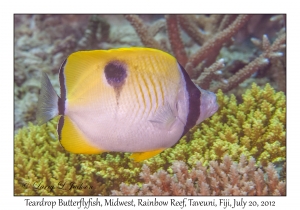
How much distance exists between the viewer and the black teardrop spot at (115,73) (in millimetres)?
1521

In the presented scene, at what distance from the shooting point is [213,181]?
78.1 inches

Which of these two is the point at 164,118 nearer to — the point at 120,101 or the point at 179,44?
the point at 120,101

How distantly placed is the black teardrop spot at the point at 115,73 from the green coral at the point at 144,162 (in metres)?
0.88

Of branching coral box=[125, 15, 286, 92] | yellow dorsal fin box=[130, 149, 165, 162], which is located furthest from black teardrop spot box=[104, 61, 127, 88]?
branching coral box=[125, 15, 286, 92]

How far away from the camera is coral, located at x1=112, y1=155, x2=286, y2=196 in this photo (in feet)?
6.48

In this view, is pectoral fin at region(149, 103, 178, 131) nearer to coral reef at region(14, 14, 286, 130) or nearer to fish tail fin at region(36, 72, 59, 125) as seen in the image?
fish tail fin at region(36, 72, 59, 125)

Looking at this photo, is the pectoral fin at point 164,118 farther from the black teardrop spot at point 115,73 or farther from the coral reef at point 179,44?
the coral reef at point 179,44

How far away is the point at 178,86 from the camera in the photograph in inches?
62.9

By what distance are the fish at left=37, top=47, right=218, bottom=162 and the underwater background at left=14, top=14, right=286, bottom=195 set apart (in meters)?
0.55

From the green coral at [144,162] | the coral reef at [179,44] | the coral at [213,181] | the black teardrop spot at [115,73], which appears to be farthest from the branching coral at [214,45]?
the black teardrop spot at [115,73]

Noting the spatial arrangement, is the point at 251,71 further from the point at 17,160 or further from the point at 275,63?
the point at 17,160
